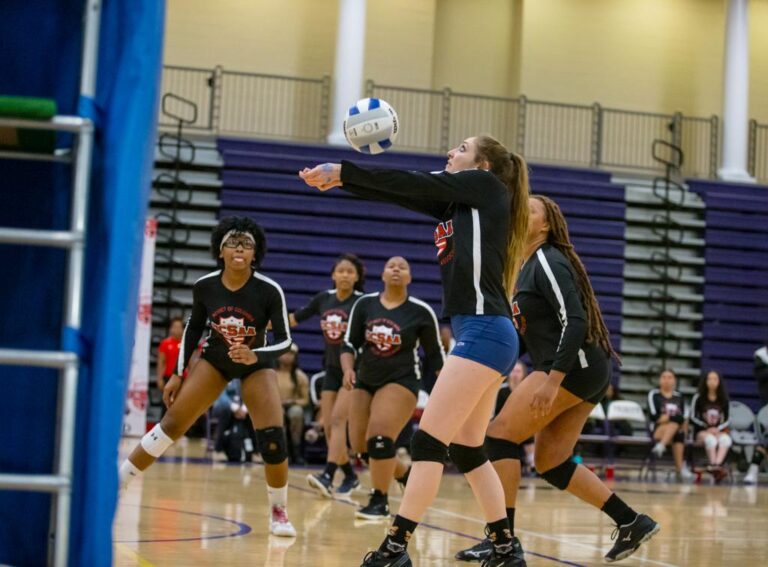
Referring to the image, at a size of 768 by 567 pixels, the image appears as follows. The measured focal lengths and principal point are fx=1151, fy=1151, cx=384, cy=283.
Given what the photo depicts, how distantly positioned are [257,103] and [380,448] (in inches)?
489

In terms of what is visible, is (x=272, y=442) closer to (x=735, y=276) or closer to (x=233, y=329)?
(x=233, y=329)

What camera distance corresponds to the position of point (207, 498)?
8.98 m

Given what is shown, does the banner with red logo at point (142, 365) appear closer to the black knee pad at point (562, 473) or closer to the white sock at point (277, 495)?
the white sock at point (277, 495)

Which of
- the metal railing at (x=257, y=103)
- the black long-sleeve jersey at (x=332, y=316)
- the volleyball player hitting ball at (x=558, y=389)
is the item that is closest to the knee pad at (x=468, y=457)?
the volleyball player hitting ball at (x=558, y=389)

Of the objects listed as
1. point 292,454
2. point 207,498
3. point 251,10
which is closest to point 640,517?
point 207,498

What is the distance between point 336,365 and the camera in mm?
11000

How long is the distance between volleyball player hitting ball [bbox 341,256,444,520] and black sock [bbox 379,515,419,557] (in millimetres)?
3161

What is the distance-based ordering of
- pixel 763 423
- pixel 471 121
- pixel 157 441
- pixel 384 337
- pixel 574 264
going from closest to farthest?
pixel 574 264 < pixel 157 441 < pixel 384 337 < pixel 763 423 < pixel 471 121

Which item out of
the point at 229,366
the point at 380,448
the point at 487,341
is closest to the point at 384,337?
the point at 380,448

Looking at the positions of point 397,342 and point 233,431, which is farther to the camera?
point 233,431

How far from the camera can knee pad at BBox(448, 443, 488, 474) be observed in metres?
5.12

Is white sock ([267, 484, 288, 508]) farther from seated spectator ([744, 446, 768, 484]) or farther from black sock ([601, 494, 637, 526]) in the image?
seated spectator ([744, 446, 768, 484])

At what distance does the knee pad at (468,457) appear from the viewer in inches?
202

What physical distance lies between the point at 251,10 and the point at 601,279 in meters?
7.49
